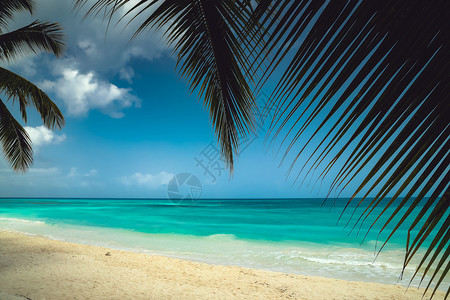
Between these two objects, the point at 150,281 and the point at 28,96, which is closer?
the point at 150,281

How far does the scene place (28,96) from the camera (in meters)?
6.41

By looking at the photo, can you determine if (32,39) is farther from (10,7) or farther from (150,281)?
(150,281)

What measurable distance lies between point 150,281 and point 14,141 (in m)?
5.73

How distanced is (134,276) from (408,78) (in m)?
5.39

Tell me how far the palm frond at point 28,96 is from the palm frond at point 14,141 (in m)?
0.41

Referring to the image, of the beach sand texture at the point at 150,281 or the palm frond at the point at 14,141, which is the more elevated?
the palm frond at the point at 14,141

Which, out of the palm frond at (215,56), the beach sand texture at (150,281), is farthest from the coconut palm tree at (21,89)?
the palm frond at (215,56)

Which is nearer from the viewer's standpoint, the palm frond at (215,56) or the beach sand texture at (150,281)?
the palm frond at (215,56)

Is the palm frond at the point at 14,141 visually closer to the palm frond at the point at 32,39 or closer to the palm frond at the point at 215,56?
the palm frond at the point at 32,39

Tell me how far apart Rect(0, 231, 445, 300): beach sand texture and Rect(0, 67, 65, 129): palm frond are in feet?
11.6

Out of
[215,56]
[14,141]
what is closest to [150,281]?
[215,56]

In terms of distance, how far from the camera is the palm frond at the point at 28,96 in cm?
606

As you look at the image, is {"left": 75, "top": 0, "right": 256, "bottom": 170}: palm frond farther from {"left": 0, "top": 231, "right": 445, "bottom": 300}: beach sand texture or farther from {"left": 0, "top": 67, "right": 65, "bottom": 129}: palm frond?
{"left": 0, "top": 67, "right": 65, "bottom": 129}: palm frond

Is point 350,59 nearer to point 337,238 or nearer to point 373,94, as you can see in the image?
point 373,94
